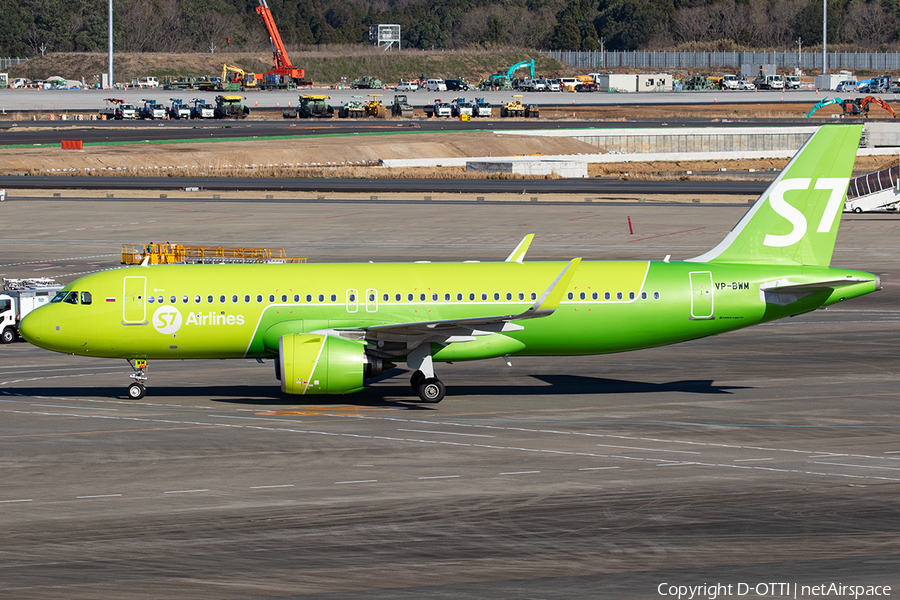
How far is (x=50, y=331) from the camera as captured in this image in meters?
35.1

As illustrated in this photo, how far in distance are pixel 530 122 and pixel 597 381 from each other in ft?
421

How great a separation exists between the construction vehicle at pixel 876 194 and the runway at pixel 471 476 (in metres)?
45.2

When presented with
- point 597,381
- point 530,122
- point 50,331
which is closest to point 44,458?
point 50,331

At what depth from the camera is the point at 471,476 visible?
27.1m

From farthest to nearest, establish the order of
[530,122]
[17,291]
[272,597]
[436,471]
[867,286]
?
[530,122] < [17,291] < [867,286] < [436,471] < [272,597]

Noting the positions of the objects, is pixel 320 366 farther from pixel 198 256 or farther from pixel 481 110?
pixel 481 110

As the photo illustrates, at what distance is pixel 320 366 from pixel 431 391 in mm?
4101

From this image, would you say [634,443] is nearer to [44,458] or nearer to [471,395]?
[471,395]

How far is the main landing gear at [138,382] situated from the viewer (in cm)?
3653

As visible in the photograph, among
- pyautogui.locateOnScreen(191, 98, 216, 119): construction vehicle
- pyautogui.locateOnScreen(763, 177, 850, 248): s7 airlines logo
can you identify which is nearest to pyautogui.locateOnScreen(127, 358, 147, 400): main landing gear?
pyautogui.locateOnScreen(763, 177, 850, 248): s7 airlines logo

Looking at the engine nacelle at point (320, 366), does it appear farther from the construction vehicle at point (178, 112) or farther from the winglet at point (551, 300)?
the construction vehicle at point (178, 112)

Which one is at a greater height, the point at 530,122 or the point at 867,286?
the point at 530,122

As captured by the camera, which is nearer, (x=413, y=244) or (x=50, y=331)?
(x=50, y=331)
